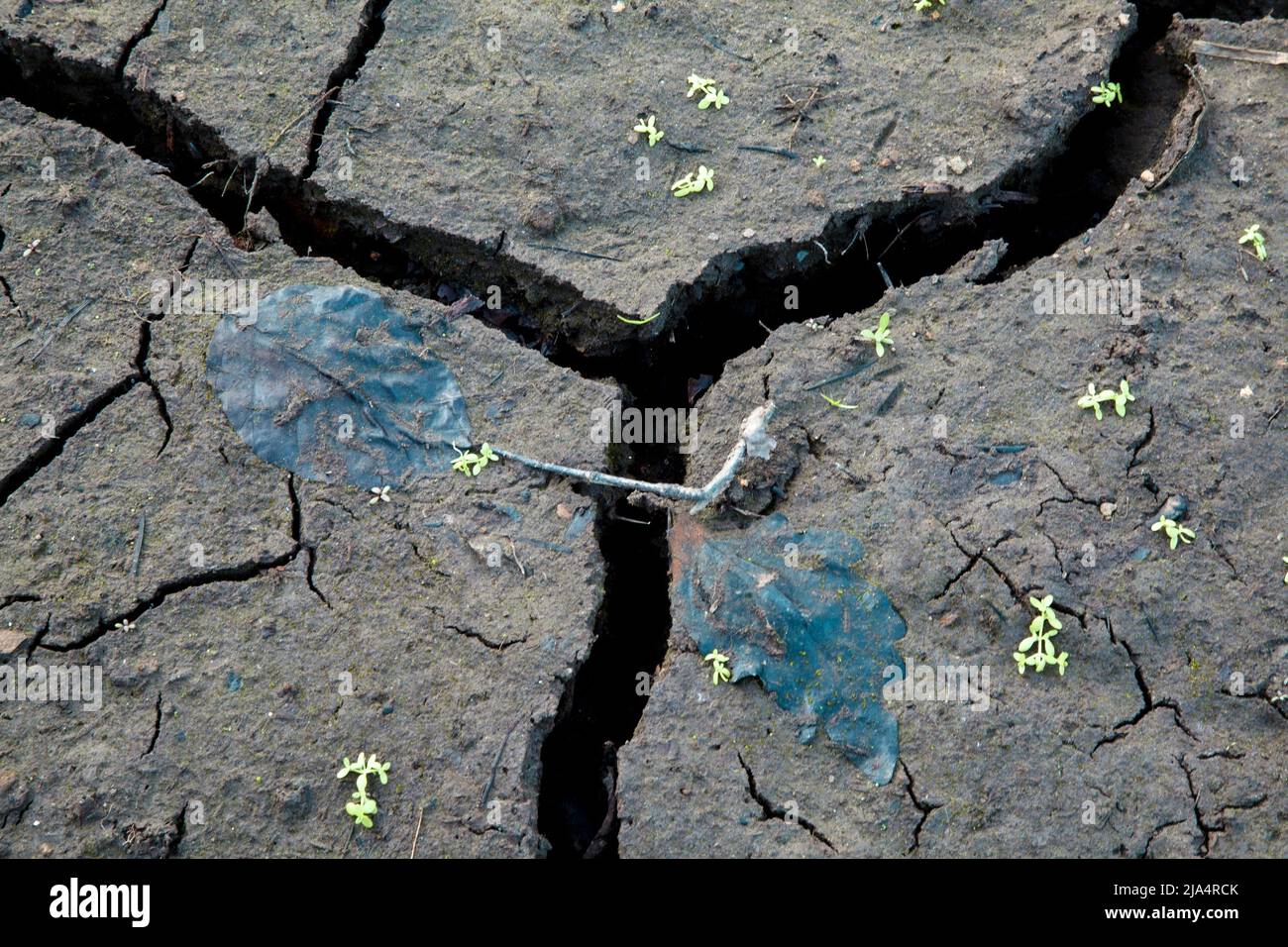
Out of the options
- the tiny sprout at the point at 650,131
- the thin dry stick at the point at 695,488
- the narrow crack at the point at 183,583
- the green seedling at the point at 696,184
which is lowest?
the narrow crack at the point at 183,583

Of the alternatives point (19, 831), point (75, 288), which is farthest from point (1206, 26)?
point (19, 831)

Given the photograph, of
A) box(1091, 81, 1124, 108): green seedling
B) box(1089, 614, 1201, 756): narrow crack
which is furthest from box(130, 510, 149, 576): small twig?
box(1091, 81, 1124, 108): green seedling

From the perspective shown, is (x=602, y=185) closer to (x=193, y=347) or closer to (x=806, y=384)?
(x=806, y=384)

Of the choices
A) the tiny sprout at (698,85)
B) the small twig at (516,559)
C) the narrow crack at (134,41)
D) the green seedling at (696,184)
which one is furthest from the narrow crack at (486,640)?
the narrow crack at (134,41)

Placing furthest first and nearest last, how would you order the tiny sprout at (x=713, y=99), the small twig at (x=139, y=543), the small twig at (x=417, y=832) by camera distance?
the tiny sprout at (x=713, y=99) < the small twig at (x=139, y=543) < the small twig at (x=417, y=832)

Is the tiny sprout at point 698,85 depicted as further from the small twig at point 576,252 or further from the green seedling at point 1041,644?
the green seedling at point 1041,644

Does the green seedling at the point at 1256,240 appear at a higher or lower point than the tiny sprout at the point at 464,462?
higher

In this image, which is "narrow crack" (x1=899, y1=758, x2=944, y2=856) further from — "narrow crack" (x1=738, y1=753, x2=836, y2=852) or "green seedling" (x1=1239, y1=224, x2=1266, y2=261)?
"green seedling" (x1=1239, y1=224, x2=1266, y2=261)
